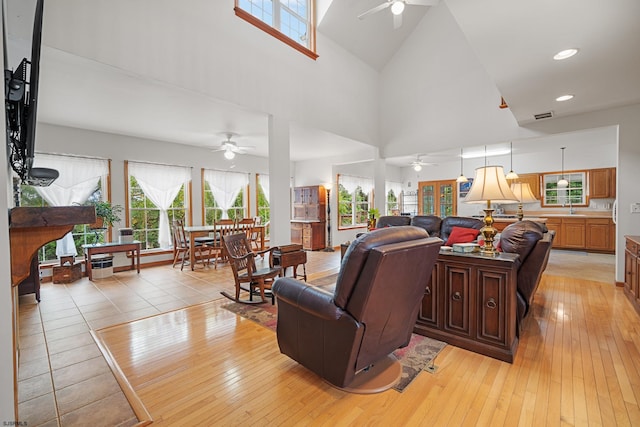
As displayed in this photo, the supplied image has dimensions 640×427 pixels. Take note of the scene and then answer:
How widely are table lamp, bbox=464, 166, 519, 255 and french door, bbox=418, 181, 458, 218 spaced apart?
7.26m

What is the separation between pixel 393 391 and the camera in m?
1.90

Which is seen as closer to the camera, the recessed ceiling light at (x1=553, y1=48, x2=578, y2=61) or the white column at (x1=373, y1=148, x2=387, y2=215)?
the recessed ceiling light at (x1=553, y1=48, x2=578, y2=61)

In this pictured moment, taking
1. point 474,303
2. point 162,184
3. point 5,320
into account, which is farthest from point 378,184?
point 5,320

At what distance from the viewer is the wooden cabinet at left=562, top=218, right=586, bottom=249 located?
698 centimetres

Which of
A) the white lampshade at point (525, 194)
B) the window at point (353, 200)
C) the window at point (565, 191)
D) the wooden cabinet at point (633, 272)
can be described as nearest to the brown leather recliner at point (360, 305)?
the wooden cabinet at point (633, 272)

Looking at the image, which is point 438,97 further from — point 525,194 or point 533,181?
point 533,181

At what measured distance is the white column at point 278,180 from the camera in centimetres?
420

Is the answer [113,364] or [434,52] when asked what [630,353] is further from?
[434,52]

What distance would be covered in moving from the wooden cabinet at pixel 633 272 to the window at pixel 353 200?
565cm

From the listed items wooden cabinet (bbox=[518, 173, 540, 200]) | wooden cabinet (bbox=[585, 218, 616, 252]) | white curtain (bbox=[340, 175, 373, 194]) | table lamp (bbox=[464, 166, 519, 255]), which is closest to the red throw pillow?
table lamp (bbox=[464, 166, 519, 255])

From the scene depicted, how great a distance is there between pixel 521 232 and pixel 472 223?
1.70 meters

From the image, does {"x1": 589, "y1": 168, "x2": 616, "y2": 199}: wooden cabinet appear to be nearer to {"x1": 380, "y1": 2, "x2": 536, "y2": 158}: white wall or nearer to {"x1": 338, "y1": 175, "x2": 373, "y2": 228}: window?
{"x1": 380, "y1": 2, "x2": 536, "y2": 158}: white wall

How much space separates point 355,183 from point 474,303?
6.47 m

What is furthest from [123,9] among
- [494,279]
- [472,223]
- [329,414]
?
[472,223]
